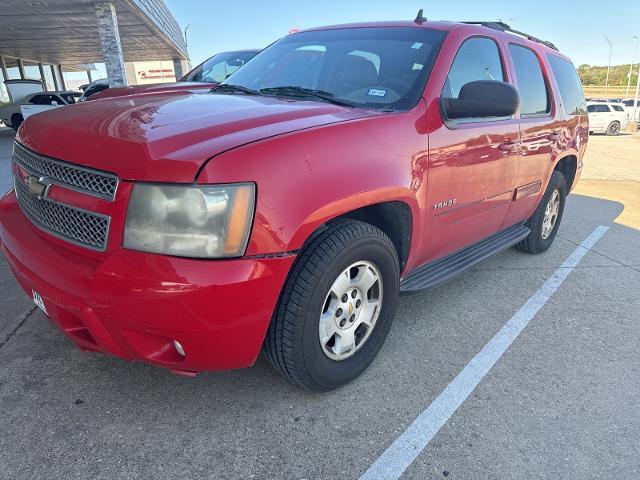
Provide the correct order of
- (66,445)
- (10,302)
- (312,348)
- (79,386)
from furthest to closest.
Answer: (10,302), (79,386), (312,348), (66,445)

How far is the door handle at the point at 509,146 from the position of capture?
3.34 meters

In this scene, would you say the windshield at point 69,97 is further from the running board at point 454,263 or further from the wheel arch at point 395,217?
the wheel arch at point 395,217

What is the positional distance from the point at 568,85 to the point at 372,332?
358cm

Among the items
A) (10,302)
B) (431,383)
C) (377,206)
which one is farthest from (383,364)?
(10,302)

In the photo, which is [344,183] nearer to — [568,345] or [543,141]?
[568,345]


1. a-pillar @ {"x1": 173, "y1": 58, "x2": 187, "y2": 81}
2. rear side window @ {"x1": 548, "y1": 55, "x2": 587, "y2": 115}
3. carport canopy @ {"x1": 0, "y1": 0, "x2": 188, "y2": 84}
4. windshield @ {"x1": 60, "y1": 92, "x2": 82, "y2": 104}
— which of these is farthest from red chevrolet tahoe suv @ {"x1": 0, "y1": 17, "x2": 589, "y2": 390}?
a-pillar @ {"x1": 173, "y1": 58, "x2": 187, "y2": 81}

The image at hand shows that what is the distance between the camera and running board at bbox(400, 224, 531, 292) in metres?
2.94

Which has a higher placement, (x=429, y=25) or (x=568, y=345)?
(x=429, y=25)

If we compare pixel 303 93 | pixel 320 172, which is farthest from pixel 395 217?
pixel 303 93

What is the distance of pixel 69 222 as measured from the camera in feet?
6.87

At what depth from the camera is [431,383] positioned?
2660mm

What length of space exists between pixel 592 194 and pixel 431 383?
7122mm

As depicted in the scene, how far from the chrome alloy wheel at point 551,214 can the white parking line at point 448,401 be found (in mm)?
979

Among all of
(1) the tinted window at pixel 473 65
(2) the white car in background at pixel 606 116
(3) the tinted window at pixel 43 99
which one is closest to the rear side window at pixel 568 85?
(1) the tinted window at pixel 473 65
